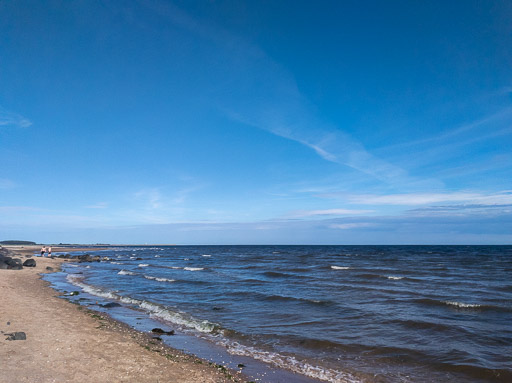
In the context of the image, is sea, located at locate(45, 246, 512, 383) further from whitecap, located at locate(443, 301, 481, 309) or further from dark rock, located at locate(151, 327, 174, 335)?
dark rock, located at locate(151, 327, 174, 335)

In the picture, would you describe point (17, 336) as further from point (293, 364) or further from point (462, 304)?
point (462, 304)

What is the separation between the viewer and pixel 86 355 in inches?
361

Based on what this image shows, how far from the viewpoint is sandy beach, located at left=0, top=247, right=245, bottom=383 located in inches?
307

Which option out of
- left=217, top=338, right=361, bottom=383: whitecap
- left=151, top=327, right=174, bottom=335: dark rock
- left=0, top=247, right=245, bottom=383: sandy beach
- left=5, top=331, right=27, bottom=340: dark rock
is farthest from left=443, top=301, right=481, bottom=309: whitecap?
left=5, top=331, right=27, bottom=340: dark rock

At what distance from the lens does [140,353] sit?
9.85 m

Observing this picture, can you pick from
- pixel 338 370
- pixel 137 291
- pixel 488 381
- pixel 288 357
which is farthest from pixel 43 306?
pixel 488 381

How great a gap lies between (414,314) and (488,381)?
25.2 feet

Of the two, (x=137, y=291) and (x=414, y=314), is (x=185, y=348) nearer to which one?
(x=414, y=314)

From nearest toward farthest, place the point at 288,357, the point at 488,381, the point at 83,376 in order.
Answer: the point at 83,376
the point at 488,381
the point at 288,357

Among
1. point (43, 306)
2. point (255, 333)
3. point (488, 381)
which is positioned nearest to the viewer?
point (488, 381)

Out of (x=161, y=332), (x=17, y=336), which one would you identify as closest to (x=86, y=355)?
(x=17, y=336)

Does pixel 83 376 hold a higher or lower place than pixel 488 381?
higher

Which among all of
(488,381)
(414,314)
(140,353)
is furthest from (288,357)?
(414,314)

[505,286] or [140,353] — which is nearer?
[140,353]
